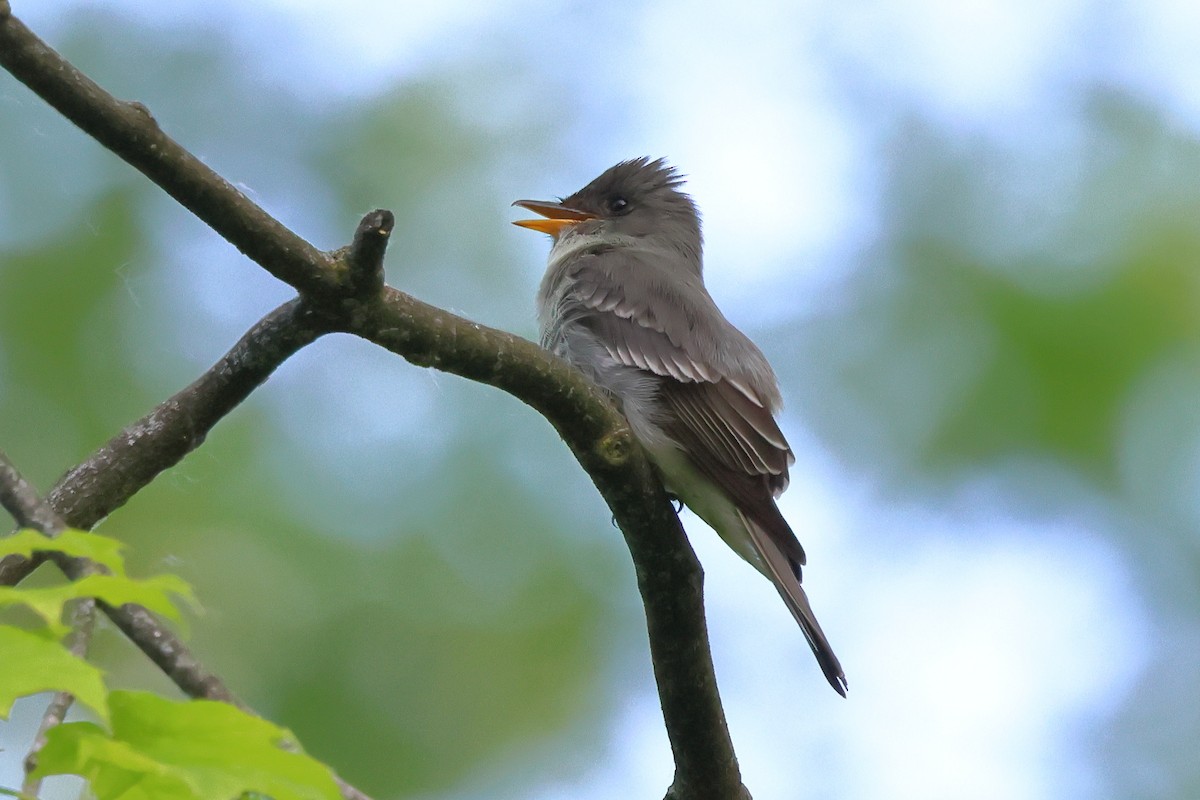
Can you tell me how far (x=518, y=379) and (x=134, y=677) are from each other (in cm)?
239

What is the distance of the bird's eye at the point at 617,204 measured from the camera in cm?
641

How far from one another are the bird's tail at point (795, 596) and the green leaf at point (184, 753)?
7.71 feet

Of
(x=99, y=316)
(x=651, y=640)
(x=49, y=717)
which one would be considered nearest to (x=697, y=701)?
(x=651, y=640)

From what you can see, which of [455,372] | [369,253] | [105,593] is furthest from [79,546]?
[455,372]

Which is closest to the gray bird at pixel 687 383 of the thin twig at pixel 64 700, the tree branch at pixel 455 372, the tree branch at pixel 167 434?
the tree branch at pixel 455 372

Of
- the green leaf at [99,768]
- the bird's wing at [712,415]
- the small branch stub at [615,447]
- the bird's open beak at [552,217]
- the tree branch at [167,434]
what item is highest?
the bird's open beak at [552,217]

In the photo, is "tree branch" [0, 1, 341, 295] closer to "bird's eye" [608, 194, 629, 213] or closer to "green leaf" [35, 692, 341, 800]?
"green leaf" [35, 692, 341, 800]

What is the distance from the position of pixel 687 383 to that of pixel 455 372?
148 centimetres

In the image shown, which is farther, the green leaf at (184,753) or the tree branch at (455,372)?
the tree branch at (455,372)

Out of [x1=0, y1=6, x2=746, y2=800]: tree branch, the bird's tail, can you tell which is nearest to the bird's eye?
the bird's tail

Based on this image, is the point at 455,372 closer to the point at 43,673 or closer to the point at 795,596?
the point at 795,596

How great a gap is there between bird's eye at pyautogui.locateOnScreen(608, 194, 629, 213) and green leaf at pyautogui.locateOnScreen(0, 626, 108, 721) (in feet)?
16.1

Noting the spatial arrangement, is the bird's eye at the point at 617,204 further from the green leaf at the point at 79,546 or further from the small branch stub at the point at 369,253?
the green leaf at the point at 79,546

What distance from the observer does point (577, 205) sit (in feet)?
21.1
